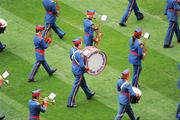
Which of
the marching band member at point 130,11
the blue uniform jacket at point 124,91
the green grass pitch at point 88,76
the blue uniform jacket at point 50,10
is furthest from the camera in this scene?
the marching band member at point 130,11

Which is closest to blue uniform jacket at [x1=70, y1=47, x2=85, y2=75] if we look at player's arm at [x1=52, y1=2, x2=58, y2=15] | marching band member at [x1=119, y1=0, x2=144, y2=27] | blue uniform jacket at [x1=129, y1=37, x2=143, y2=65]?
blue uniform jacket at [x1=129, y1=37, x2=143, y2=65]

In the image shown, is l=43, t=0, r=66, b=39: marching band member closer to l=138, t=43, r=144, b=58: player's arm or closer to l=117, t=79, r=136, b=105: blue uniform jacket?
l=138, t=43, r=144, b=58: player's arm

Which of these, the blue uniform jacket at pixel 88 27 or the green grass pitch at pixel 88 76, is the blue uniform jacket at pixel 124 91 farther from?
the blue uniform jacket at pixel 88 27

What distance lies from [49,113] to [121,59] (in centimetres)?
429

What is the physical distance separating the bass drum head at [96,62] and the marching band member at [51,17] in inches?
171

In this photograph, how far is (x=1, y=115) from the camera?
19703mm

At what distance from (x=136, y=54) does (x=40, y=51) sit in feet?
10.3

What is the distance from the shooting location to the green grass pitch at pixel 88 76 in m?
20.5

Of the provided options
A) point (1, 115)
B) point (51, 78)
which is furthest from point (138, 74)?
point (1, 115)

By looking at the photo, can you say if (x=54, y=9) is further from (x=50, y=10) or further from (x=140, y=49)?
(x=140, y=49)

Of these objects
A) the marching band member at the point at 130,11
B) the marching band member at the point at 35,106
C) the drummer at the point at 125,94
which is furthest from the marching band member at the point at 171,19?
the marching band member at the point at 35,106

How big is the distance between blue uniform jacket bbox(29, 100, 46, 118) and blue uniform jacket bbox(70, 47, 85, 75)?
7.30 ft

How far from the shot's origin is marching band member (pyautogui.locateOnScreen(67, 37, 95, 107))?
2010 cm

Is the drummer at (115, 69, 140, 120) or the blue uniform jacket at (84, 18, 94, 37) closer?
the drummer at (115, 69, 140, 120)
